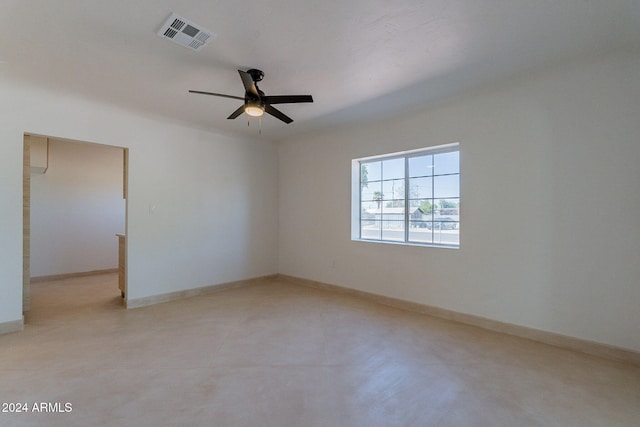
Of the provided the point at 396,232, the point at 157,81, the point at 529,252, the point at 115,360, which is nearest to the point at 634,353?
the point at 529,252

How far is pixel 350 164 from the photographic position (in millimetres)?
4602

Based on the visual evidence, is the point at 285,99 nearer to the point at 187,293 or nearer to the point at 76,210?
the point at 187,293

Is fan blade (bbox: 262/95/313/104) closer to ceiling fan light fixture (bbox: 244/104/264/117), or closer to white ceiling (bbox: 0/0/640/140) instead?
ceiling fan light fixture (bbox: 244/104/264/117)

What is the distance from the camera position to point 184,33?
2.16 metres

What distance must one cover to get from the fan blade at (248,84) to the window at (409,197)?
2.28 meters

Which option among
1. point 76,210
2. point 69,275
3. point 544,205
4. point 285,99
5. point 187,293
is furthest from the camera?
point 76,210

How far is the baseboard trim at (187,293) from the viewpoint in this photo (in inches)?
155

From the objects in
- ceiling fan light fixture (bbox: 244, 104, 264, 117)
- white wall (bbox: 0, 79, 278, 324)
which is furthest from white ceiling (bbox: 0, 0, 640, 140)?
white wall (bbox: 0, 79, 278, 324)

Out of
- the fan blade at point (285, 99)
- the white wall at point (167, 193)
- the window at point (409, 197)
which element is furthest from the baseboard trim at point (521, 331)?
the fan blade at point (285, 99)

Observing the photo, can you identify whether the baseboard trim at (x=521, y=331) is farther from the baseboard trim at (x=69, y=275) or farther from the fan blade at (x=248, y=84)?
the baseboard trim at (x=69, y=275)

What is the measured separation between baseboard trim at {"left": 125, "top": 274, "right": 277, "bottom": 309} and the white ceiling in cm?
261

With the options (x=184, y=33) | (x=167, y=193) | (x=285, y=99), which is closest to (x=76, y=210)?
(x=167, y=193)

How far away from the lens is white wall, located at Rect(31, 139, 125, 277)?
17.7 feet

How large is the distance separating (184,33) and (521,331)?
405cm
